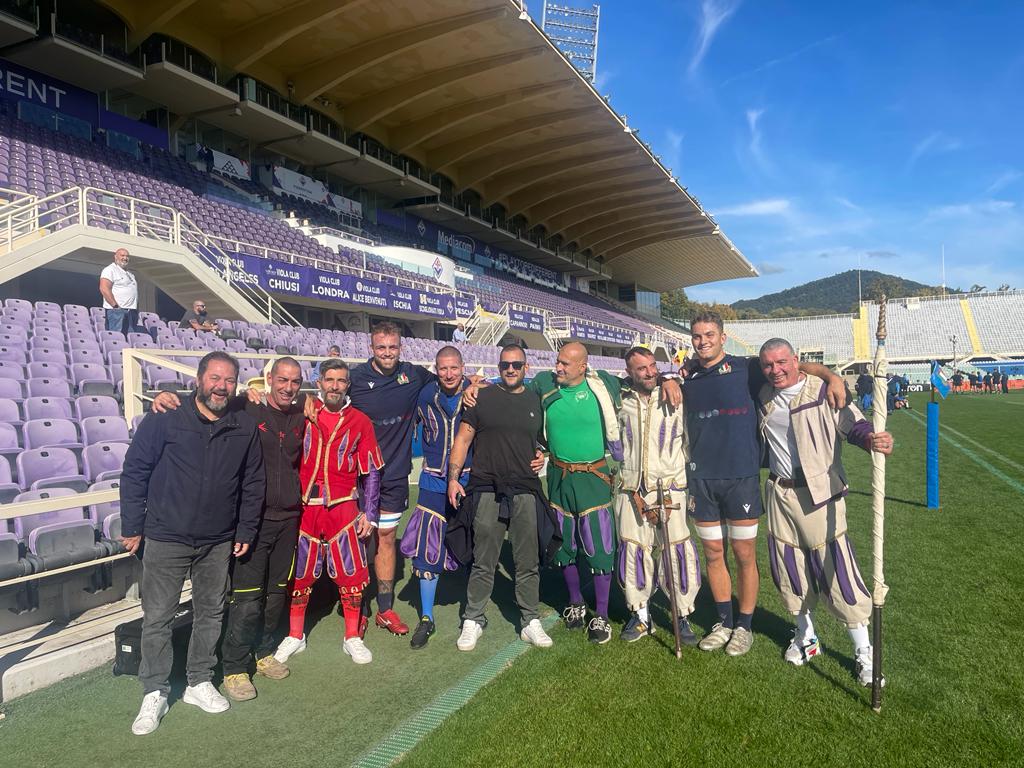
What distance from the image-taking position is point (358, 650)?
3.63m

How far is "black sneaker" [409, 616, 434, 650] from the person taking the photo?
3.80 meters

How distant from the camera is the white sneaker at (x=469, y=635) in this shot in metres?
3.72

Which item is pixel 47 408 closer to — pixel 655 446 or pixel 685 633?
pixel 655 446

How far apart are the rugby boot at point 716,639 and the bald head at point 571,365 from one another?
5.51ft

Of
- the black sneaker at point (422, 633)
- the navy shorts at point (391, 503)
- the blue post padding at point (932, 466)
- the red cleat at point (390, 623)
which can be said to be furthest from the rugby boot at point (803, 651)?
the blue post padding at point (932, 466)

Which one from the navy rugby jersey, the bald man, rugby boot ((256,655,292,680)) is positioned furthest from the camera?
the navy rugby jersey

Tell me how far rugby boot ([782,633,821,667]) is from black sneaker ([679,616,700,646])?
1.67 feet

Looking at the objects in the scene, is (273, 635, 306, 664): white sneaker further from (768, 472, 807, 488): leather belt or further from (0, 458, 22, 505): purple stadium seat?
(768, 472, 807, 488): leather belt

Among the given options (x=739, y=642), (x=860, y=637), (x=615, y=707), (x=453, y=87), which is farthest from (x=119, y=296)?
(x=453, y=87)

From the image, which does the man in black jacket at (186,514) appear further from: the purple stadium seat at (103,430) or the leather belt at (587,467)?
the purple stadium seat at (103,430)

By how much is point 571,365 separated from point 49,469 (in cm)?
432

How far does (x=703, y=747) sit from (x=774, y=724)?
15.7 inches

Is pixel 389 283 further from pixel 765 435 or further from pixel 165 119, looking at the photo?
pixel 765 435

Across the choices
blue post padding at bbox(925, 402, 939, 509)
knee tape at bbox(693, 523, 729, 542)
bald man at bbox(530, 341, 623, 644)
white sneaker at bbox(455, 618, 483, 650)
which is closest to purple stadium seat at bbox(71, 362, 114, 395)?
white sneaker at bbox(455, 618, 483, 650)
